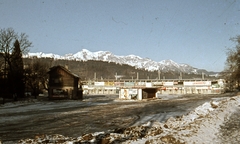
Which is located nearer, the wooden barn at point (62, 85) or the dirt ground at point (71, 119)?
the dirt ground at point (71, 119)

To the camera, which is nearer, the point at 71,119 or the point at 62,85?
the point at 71,119

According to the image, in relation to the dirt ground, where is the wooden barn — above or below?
above

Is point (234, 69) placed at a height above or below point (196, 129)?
above

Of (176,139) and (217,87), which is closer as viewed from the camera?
(176,139)

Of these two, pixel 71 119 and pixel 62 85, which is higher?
pixel 62 85

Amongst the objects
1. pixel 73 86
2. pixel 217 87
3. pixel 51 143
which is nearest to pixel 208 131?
pixel 51 143

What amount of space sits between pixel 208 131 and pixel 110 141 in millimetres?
5354

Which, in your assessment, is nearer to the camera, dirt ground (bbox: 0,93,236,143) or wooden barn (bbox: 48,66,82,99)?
dirt ground (bbox: 0,93,236,143)

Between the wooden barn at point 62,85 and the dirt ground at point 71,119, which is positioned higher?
the wooden barn at point 62,85

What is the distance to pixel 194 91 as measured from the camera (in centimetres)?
9500

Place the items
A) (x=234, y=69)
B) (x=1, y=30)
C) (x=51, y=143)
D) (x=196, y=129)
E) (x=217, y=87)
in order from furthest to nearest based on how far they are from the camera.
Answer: (x=217, y=87) < (x=234, y=69) < (x=1, y=30) < (x=196, y=129) < (x=51, y=143)

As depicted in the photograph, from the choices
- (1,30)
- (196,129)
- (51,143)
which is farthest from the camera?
(1,30)

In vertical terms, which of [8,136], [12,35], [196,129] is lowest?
[8,136]

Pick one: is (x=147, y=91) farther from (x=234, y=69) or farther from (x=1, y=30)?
(x=1, y=30)
